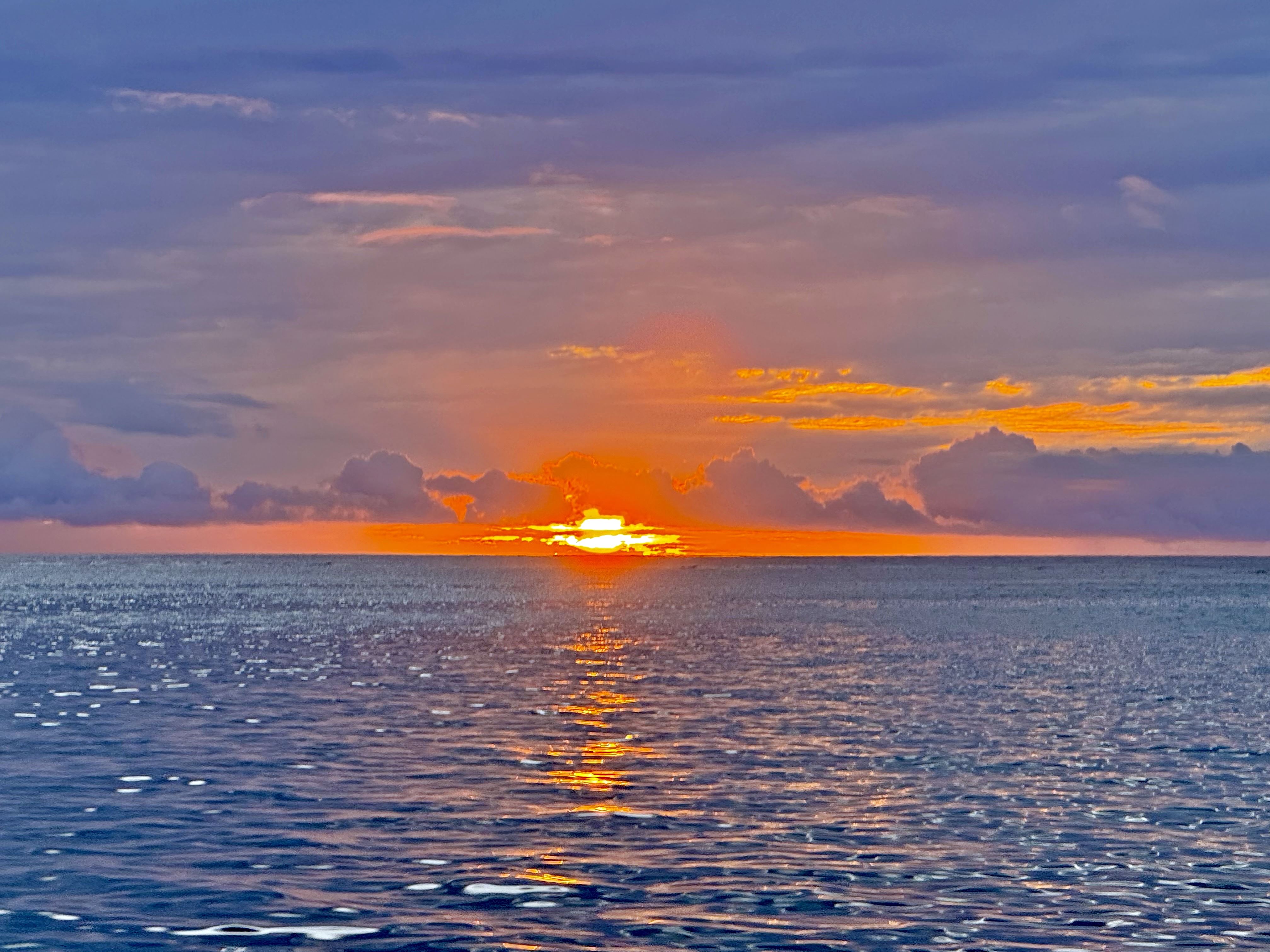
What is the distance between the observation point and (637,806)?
28.5 meters

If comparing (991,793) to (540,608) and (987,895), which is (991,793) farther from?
(540,608)

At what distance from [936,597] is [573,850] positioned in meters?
153

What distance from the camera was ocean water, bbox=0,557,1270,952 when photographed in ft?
64.9

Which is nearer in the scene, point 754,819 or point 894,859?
point 894,859

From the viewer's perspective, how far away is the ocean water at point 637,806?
64.9 ft

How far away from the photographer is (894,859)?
2358 cm

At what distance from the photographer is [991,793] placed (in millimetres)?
30250

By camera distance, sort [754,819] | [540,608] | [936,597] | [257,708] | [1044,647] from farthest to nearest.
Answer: [936,597] → [540,608] → [1044,647] → [257,708] → [754,819]

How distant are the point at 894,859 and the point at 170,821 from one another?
13795mm

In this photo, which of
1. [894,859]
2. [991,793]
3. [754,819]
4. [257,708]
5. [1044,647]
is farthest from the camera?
[1044,647]

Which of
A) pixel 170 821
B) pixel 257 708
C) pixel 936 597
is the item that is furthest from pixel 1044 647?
pixel 936 597

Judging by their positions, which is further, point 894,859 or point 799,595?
point 799,595

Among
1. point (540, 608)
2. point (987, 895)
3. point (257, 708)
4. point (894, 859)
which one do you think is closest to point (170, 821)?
point (894, 859)

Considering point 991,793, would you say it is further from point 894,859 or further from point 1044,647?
point 1044,647
